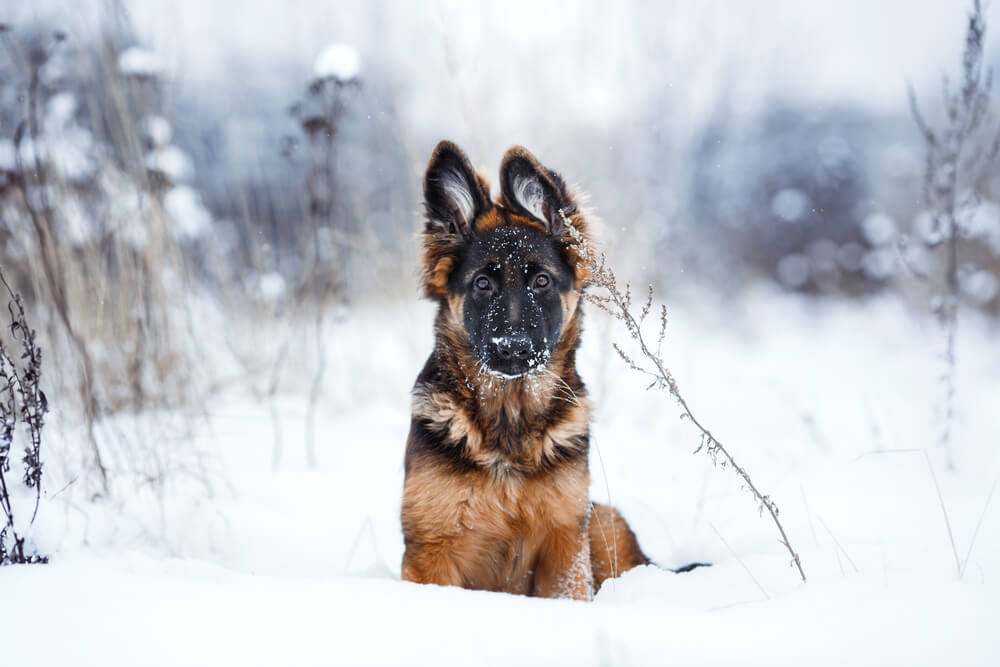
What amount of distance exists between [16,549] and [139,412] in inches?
102

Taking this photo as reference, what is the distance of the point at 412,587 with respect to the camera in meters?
2.23

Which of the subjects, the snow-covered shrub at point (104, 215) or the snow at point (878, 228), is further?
the snow at point (878, 228)

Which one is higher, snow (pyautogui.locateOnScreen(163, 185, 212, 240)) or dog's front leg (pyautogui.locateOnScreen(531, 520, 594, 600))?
snow (pyautogui.locateOnScreen(163, 185, 212, 240))

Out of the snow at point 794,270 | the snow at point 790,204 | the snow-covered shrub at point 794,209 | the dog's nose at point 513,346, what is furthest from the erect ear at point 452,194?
the snow at point 790,204

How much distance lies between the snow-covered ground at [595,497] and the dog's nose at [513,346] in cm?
57

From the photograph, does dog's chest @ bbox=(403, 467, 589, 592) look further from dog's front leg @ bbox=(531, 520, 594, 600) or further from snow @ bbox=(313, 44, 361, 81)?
snow @ bbox=(313, 44, 361, 81)

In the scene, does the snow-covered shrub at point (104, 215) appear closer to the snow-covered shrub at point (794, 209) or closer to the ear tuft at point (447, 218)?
the ear tuft at point (447, 218)

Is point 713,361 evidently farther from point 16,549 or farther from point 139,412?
point 16,549

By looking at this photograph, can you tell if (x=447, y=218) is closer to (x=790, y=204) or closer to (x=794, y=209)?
(x=794, y=209)

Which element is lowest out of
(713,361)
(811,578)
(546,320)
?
(713,361)

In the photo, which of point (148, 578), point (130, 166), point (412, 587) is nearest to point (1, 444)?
point (148, 578)

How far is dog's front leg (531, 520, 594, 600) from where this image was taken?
2.95 metres

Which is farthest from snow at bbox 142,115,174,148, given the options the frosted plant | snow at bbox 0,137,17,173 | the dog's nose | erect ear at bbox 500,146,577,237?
the frosted plant

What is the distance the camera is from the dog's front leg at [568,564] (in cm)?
295
